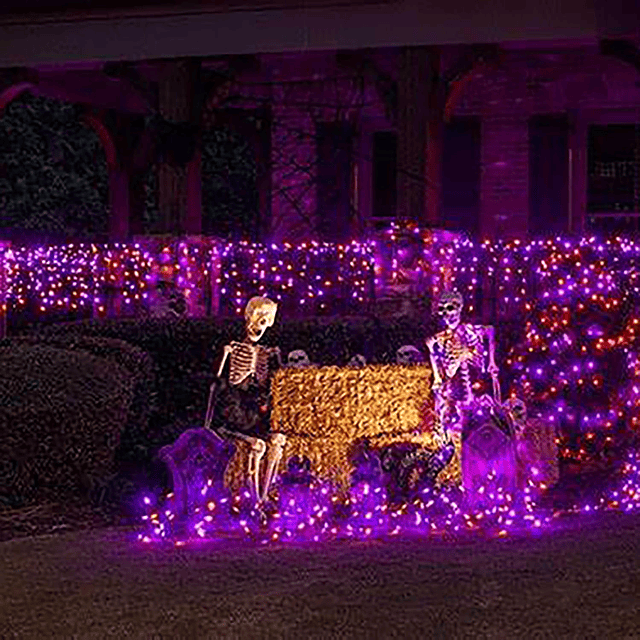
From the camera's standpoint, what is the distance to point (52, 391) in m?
11.4

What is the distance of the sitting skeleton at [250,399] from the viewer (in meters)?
10.5

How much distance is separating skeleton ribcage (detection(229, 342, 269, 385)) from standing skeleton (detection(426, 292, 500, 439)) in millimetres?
1363

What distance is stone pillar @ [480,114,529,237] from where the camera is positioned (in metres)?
20.8

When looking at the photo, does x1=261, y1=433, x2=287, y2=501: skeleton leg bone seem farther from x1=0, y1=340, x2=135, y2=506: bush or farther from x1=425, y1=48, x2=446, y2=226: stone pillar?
x1=425, y1=48, x2=446, y2=226: stone pillar

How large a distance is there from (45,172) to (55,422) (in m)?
18.0

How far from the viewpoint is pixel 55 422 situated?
36.8 feet

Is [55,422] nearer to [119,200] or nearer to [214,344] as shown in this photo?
[214,344]

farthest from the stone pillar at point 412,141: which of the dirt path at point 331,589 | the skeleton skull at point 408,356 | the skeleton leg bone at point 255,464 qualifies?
the dirt path at point 331,589

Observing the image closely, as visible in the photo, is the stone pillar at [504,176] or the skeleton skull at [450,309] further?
the stone pillar at [504,176]

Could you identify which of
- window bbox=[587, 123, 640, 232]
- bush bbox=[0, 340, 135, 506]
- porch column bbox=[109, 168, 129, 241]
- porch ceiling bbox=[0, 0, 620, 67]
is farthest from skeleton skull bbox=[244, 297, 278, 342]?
porch column bbox=[109, 168, 129, 241]

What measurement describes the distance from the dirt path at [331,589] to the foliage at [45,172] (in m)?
19.4

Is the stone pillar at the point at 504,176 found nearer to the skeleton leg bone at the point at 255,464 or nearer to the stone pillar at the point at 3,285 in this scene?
the stone pillar at the point at 3,285

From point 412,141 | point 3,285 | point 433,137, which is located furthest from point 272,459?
point 3,285

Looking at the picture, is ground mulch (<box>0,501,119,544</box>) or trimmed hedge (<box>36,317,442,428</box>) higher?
trimmed hedge (<box>36,317,442,428</box>)
